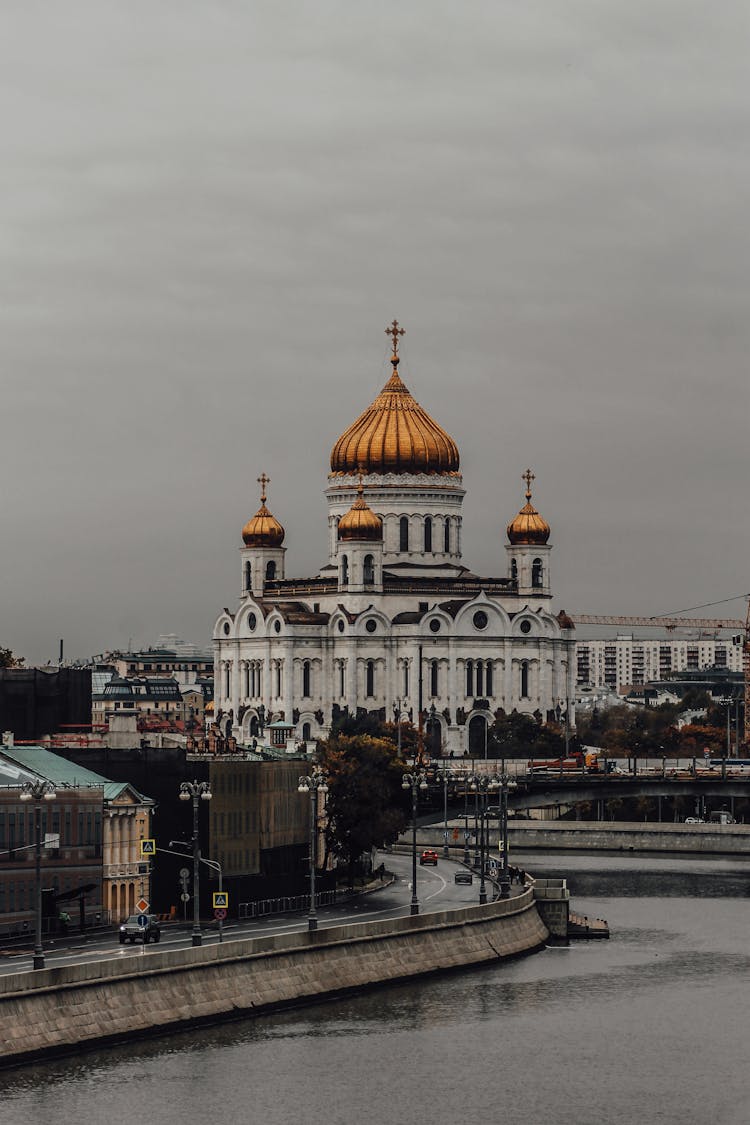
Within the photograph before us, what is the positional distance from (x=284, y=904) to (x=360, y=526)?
316 feet

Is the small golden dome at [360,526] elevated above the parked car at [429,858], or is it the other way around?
the small golden dome at [360,526]

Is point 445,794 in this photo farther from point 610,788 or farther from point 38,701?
point 38,701

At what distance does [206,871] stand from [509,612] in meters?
104

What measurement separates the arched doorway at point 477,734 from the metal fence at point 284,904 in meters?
89.1

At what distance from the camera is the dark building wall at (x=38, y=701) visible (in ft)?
377


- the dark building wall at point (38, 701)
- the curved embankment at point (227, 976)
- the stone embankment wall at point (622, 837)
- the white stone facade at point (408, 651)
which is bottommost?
the curved embankment at point (227, 976)

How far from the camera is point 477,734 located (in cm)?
19175

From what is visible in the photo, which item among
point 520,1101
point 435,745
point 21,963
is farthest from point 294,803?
point 435,745

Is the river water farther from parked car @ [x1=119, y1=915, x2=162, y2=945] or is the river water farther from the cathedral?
the cathedral

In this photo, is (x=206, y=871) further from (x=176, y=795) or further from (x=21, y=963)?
(x=21, y=963)

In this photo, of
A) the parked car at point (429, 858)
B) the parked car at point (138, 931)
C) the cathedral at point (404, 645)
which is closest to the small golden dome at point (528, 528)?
the cathedral at point (404, 645)

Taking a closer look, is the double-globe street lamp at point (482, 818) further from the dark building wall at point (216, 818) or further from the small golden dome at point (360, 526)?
the small golden dome at point (360, 526)

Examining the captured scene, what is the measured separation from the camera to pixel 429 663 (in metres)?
192

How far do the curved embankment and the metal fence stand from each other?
7.01m
